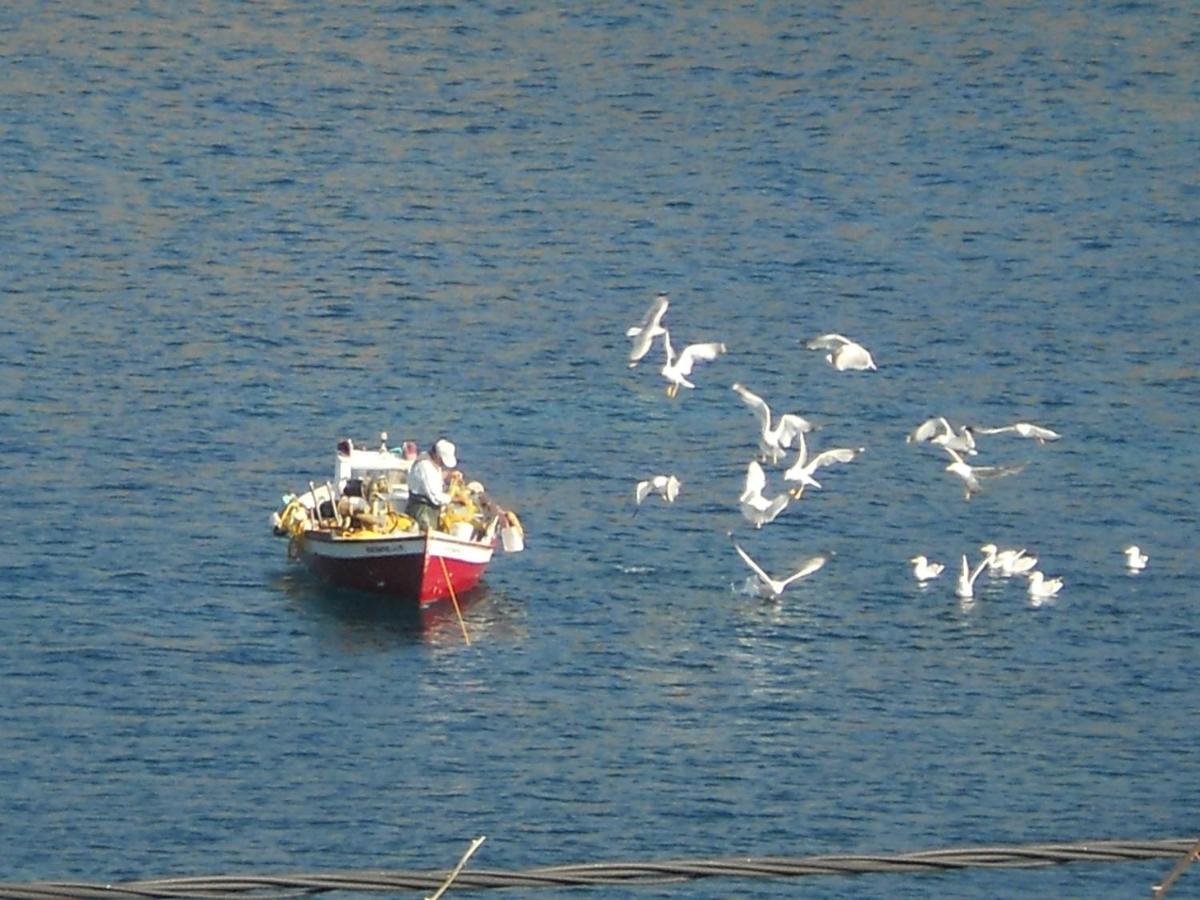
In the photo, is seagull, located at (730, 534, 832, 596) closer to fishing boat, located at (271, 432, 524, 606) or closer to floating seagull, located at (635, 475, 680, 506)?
floating seagull, located at (635, 475, 680, 506)

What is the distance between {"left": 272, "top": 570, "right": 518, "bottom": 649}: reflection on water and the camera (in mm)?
62750

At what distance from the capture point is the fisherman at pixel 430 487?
61688 mm

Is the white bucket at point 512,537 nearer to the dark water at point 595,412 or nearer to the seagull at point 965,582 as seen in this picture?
the dark water at point 595,412

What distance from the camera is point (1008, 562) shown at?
6450 centimetres

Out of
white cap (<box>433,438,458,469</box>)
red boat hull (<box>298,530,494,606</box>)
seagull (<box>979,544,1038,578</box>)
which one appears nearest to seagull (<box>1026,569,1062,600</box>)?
seagull (<box>979,544,1038,578</box>)

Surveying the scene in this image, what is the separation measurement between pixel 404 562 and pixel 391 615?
5.02 ft

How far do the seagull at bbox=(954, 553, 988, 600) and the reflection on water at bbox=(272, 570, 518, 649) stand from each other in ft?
34.4

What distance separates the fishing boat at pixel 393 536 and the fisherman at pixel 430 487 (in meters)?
0.20

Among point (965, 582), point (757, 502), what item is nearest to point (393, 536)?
point (757, 502)

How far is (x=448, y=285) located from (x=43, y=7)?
126 ft

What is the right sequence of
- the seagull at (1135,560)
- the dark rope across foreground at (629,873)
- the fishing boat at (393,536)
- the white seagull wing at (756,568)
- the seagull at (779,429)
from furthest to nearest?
the seagull at (1135,560) → the fishing boat at (393,536) → the white seagull wing at (756,568) → the seagull at (779,429) → the dark rope across foreground at (629,873)

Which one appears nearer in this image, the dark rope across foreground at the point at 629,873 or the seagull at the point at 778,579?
the dark rope across foreground at the point at 629,873

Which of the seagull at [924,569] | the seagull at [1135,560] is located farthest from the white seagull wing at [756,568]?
the seagull at [1135,560]

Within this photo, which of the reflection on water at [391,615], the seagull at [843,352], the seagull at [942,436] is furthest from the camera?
the reflection on water at [391,615]
